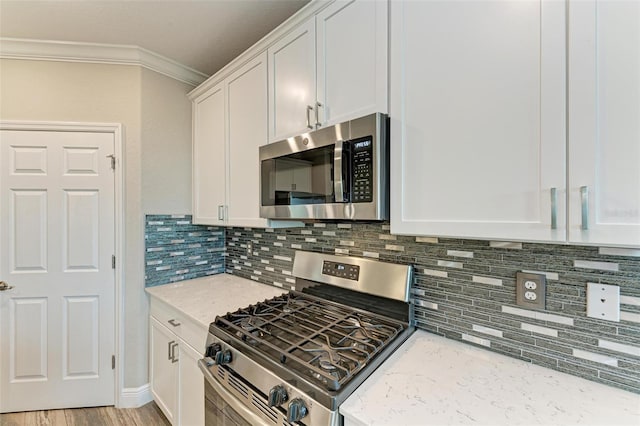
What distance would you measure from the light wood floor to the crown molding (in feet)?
8.11

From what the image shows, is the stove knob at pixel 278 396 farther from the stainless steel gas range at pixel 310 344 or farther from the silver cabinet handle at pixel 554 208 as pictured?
the silver cabinet handle at pixel 554 208

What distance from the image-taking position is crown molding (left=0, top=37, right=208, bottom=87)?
204cm

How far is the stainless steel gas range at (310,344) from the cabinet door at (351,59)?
0.72 meters

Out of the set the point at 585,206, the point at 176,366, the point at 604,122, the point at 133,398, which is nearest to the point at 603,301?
the point at 585,206

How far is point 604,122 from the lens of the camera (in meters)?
0.73

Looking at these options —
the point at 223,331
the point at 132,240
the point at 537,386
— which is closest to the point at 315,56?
the point at 223,331

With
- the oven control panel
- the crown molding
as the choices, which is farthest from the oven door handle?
Answer: the crown molding

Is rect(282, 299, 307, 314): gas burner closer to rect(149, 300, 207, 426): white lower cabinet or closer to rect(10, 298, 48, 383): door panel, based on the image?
rect(149, 300, 207, 426): white lower cabinet

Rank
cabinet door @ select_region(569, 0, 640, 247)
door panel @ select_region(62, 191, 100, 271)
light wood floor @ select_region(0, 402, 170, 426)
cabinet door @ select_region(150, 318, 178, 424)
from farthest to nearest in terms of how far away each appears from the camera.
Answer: door panel @ select_region(62, 191, 100, 271)
light wood floor @ select_region(0, 402, 170, 426)
cabinet door @ select_region(150, 318, 178, 424)
cabinet door @ select_region(569, 0, 640, 247)

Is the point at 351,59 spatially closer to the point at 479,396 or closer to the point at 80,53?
the point at 479,396

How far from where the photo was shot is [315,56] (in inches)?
54.7

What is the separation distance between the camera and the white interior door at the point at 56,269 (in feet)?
6.74

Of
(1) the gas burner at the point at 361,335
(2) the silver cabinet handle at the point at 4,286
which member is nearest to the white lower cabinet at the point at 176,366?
(1) the gas burner at the point at 361,335

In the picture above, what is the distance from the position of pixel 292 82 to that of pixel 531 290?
4.50 ft
